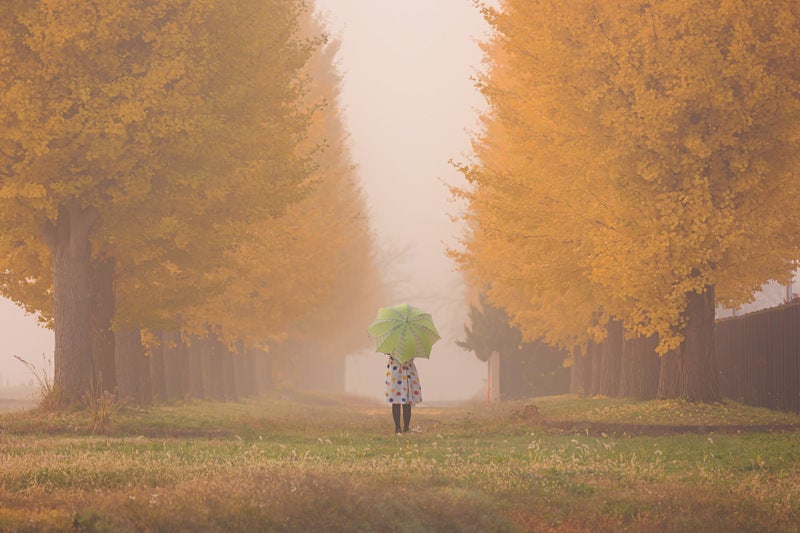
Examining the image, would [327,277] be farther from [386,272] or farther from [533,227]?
Answer: [386,272]

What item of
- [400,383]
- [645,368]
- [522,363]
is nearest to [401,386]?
[400,383]

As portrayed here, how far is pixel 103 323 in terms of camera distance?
58.6 ft

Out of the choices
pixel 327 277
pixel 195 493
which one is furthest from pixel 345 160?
pixel 195 493

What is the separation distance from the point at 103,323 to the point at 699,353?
33.1 feet

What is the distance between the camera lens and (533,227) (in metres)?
18.9

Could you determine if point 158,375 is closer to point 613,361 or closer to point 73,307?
point 73,307

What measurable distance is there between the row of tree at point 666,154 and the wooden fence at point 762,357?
105cm

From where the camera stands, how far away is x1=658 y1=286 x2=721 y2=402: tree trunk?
17906 millimetres

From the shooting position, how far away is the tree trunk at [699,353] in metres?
17.9

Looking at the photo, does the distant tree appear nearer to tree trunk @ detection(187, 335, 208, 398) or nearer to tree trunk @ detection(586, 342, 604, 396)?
tree trunk @ detection(586, 342, 604, 396)

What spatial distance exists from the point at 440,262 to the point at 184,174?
137081 millimetres

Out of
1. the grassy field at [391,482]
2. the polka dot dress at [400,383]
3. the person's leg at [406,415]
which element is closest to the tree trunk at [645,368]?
the grassy field at [391,482]

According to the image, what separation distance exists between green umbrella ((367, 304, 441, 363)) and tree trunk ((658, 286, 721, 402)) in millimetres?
4808

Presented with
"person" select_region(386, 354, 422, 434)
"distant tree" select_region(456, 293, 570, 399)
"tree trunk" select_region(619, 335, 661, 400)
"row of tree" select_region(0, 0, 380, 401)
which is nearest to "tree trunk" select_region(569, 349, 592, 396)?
"distant tree" select_region(456, 293, 570, 399)
